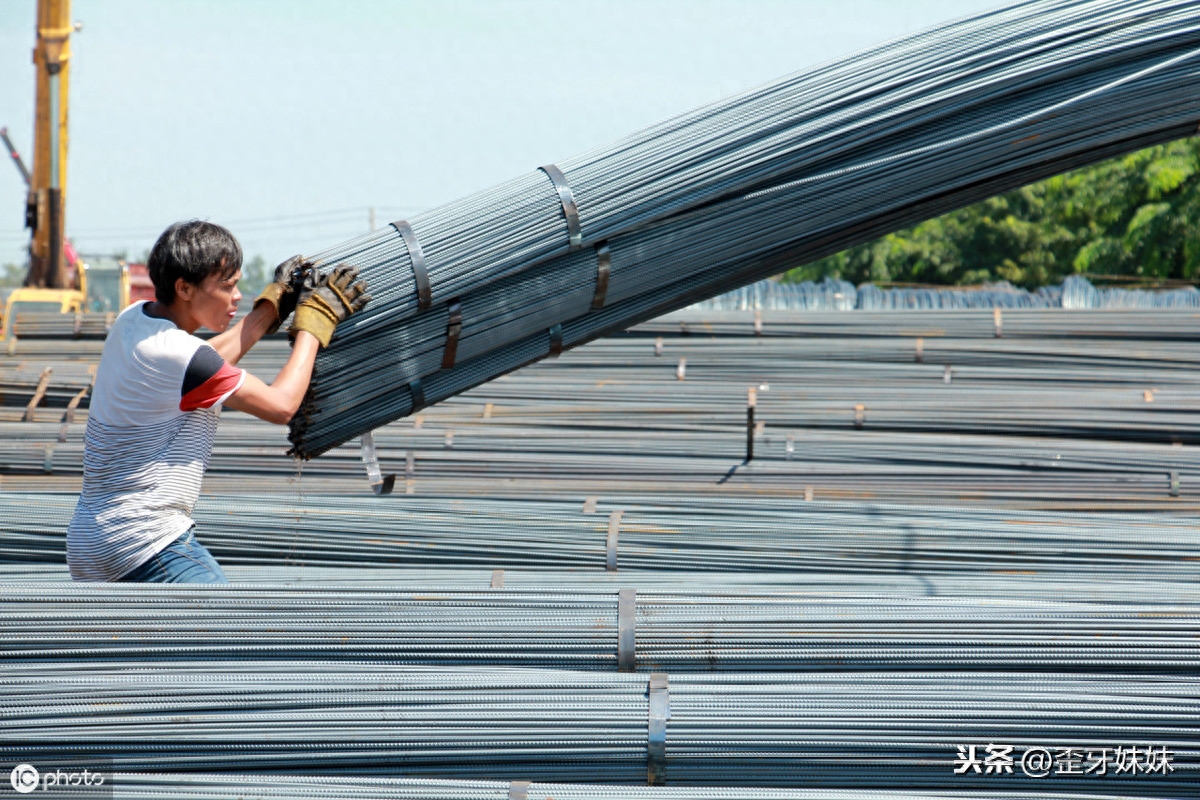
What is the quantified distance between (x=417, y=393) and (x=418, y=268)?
452 mm

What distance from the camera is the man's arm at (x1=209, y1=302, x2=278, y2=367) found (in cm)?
273

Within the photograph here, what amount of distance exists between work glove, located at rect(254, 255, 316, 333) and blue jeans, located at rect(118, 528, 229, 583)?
0.61 m

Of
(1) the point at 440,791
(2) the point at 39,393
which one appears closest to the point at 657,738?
(1) the point at 440,791

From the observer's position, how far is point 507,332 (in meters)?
3.20

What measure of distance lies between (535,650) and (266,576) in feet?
3.50

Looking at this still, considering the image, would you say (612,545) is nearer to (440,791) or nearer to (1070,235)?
(440,791)

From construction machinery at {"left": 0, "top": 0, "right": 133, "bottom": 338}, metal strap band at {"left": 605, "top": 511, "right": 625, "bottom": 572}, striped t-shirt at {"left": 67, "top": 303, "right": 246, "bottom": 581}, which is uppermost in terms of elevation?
construction machinery at {"left": 0, "top": 0, "right": 133, "bottom": 338}

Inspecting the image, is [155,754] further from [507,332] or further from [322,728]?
[507,332]

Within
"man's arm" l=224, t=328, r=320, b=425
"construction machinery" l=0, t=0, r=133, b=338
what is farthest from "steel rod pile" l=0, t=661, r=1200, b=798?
"construction machinery" l=0, t=0, r=133, b=338

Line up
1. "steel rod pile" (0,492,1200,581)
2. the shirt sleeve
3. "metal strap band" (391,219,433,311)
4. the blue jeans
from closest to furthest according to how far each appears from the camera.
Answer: the shirt sleeve
the blue jeans
"metal strap band" (391,219,433,311)
"steel rod pile" (0,492,1200,581)

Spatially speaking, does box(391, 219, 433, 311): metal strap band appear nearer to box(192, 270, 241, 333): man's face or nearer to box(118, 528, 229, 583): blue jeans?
box(192, 270, 241, 333): man's face

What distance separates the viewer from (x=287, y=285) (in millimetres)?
2846

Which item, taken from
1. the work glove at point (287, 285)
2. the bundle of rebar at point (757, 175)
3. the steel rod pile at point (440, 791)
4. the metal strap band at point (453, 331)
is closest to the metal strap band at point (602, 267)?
the bundle of rebar at point (757, 175)

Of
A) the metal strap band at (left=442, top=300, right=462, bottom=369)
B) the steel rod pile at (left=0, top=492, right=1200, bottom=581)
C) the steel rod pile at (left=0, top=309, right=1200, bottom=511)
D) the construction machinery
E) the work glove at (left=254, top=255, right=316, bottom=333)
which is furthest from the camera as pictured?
the construction machinery
